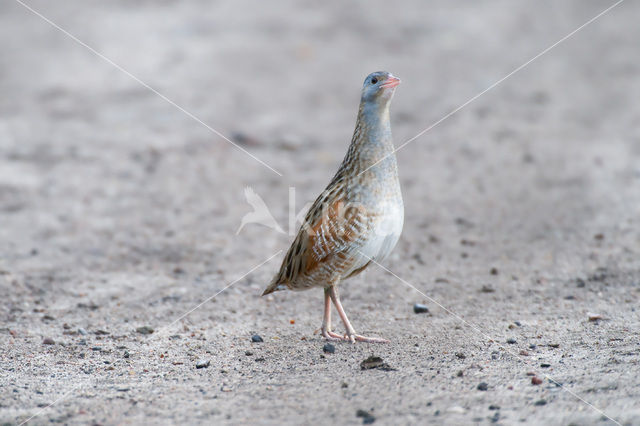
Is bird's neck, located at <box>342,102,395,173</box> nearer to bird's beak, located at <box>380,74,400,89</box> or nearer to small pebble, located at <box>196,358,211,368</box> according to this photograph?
bird's beak, located at <box>380,74,400,89</box>

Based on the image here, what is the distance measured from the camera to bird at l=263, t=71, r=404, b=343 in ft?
18.5

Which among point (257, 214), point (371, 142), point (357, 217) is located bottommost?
point (357, 217)

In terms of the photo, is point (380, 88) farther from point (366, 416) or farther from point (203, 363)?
point (366, 416)

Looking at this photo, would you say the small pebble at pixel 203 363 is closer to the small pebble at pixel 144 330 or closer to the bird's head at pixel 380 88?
the small pebble at pixel 144 330

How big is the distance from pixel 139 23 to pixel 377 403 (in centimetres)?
1243

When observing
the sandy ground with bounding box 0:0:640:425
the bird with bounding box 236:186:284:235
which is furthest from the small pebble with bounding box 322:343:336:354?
the bird with bounding box 236:186:284:235

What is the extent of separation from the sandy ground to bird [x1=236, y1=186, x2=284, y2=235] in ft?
0.47

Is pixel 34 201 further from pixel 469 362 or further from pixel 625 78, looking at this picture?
pixel 625 78

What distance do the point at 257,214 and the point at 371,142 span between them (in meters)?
4.04

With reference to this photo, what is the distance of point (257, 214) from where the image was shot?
9719 mm

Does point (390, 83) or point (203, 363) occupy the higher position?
point (390, 83)

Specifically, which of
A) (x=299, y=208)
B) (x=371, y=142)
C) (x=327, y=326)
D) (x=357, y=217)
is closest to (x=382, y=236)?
(x=357, y=217)

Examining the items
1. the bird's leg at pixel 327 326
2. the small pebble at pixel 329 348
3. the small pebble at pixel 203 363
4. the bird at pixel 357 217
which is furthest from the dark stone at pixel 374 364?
the small pebble at pixel 203 363

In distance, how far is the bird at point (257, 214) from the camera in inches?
364
